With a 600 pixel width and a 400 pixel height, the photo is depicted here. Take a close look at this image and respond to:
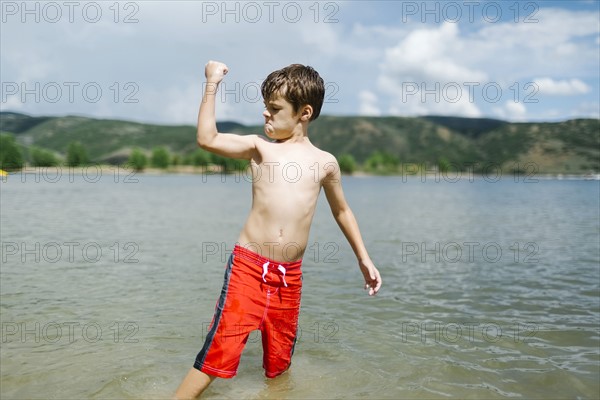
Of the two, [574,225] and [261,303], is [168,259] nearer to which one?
[261,303]

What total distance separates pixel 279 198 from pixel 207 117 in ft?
2.39

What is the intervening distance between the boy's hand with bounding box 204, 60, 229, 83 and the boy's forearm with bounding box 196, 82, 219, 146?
5 centimetres

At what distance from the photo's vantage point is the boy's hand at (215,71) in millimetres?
3166

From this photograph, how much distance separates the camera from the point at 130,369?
4691 mm

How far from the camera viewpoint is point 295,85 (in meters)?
3.38

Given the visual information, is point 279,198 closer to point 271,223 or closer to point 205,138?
point 271,223

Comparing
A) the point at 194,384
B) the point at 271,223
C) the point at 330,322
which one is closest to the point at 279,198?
the point at 271,223

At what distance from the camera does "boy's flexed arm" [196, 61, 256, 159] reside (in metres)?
3.09

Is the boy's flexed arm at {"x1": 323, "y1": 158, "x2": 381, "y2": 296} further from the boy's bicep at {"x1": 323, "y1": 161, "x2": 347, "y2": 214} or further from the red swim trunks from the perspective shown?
the red swim trunks

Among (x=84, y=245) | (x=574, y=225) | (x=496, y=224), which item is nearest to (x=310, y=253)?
(x=84, y=245)

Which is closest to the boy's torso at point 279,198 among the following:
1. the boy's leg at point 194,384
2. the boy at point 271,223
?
the boy at point 271,223

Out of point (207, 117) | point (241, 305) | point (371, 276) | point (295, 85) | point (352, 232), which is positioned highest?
point (295, 85)

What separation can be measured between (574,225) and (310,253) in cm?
1263

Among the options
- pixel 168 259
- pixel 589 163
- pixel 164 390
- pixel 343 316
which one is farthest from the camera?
pixel 589 163
